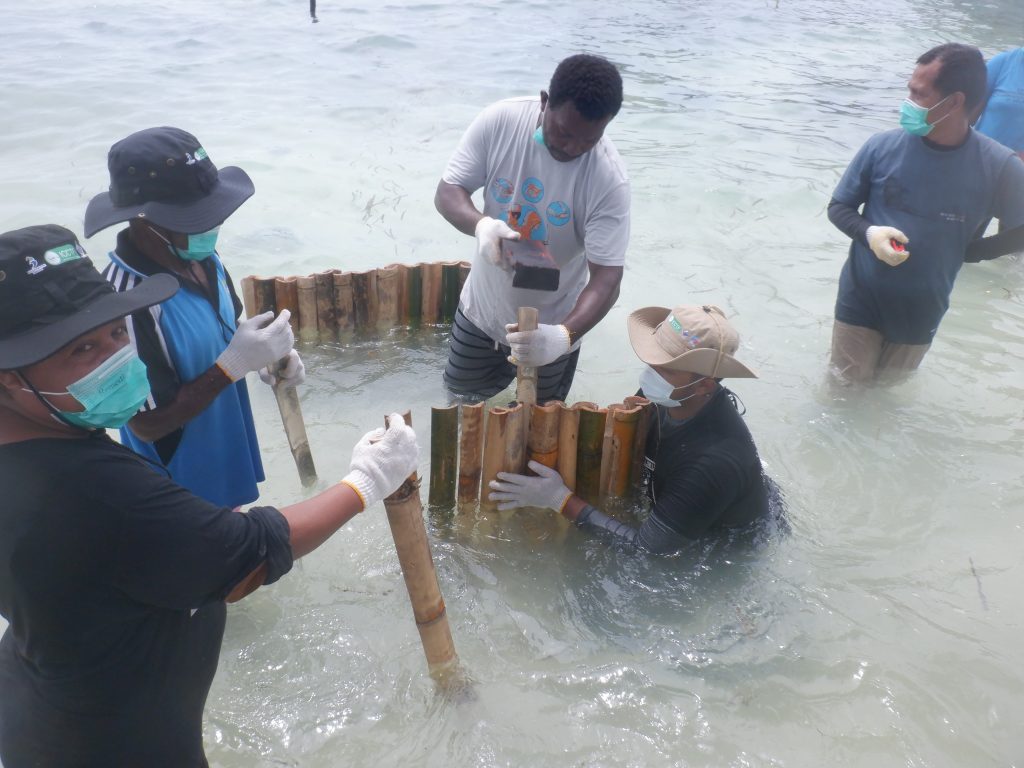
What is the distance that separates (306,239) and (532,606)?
5.18m

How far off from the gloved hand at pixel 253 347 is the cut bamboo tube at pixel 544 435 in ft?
4.05

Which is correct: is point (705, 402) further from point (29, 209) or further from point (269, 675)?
point (29, 209)

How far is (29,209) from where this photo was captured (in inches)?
302

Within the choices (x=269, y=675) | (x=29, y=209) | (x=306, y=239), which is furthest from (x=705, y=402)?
(x=29, y=209)

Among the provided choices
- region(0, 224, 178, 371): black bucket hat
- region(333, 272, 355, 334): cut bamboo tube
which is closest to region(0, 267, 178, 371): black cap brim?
region(0, 224, 178, 371): black bucket hat

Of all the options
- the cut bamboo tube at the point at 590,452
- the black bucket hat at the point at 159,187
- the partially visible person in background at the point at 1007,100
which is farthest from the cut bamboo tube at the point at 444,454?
the partially visible person in background at the point at 1007,100

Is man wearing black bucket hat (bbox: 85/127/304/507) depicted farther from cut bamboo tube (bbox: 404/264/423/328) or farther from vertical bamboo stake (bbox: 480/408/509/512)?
cut bamboo tube (bbox: 404/264/423/328)

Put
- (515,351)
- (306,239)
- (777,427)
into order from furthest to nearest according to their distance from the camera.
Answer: (306,239)
(777,427)
(515,351)

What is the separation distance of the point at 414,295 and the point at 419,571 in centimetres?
322

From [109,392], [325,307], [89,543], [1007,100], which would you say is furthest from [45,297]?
[1007,100]

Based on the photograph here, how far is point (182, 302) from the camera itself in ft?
8.49

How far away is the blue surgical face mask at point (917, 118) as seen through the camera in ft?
13.3

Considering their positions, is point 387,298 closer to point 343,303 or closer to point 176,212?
point 343,303

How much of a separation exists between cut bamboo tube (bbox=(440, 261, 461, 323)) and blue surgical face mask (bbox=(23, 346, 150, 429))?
372 centimetres
